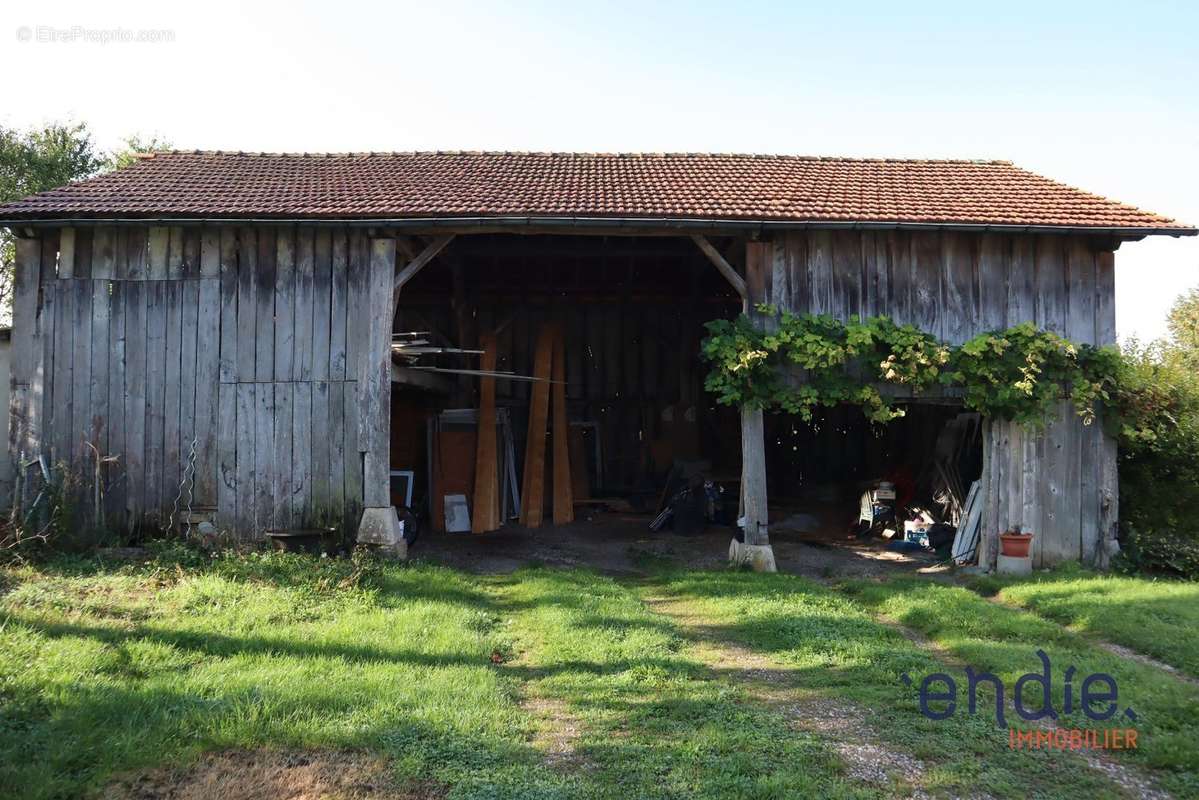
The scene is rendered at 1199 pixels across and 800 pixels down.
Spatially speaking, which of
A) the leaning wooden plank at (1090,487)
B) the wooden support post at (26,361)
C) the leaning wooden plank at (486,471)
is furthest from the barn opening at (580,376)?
the leaning wooden plank at (1090,487)

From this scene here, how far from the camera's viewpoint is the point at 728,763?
3.89 metres

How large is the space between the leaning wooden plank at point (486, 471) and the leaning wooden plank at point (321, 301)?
335 cm

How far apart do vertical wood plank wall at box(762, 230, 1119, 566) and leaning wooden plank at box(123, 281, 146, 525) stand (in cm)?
745

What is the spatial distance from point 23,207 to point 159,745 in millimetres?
7941

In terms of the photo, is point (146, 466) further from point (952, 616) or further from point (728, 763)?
point (952, 616)

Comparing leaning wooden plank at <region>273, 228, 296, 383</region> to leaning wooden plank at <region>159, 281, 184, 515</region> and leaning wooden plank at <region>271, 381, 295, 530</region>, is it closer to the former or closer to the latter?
leaning wooden plank at <region>271, 381, 295, 530</region>

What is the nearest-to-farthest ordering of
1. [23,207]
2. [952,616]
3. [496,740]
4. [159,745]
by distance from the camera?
1. [159,745]
2. [496,740]
3. [952,616]
4. [23,207]

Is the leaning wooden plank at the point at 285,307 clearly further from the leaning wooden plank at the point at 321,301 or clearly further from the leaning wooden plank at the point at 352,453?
the leaning wooden plank at the point at 352,453

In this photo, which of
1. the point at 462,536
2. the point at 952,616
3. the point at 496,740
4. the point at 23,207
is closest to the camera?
the point at 496,740

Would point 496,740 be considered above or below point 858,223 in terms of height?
below

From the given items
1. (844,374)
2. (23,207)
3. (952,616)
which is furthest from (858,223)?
(23,207)

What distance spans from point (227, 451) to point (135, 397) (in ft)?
4.20

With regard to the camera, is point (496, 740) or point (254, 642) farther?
point (254, 642)

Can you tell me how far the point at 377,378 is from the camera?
31.2 feet
